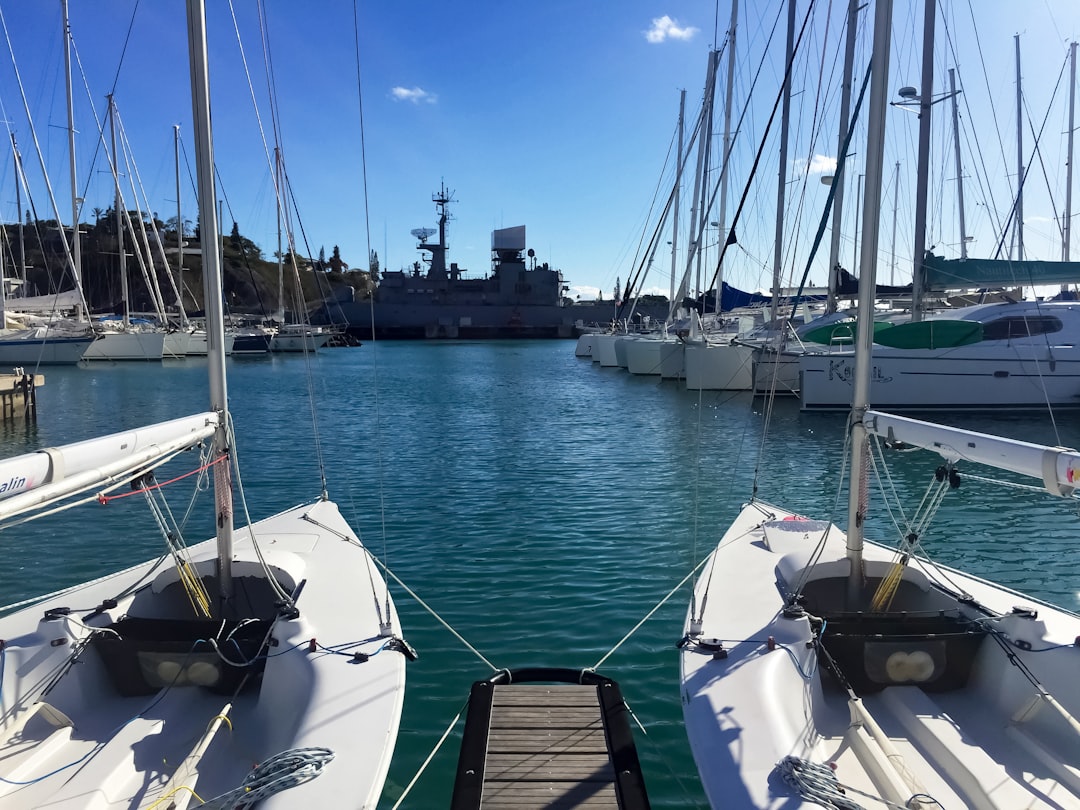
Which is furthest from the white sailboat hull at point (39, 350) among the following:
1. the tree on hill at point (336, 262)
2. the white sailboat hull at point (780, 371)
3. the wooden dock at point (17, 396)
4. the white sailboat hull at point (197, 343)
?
the tree on hill at point (336, 262)

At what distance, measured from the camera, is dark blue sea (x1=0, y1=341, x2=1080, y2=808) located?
5980mm

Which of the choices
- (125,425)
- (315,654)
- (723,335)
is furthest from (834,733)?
(723,335)

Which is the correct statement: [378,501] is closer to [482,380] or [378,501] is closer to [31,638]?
[31,638]

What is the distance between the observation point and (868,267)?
15.7 ft

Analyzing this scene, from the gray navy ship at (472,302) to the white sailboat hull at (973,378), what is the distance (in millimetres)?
65384

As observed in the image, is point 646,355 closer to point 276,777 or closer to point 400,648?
point 400,648

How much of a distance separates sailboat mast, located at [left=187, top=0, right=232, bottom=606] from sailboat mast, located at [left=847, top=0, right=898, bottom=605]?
4088mm

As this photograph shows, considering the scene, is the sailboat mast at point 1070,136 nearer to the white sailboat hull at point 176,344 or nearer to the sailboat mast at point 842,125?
the sailboat mast at point 842,125

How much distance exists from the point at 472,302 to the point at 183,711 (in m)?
84.5

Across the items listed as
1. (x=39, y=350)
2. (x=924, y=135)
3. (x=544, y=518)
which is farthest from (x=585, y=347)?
(x=544, y=518)

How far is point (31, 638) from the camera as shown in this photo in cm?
409

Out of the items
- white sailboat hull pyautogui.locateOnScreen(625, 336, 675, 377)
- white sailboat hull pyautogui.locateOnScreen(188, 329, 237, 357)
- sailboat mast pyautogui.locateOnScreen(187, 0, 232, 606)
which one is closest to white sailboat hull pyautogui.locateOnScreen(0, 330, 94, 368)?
white sailboat hull pyautogui.locateOnScreen(188, 329, 237, 357)

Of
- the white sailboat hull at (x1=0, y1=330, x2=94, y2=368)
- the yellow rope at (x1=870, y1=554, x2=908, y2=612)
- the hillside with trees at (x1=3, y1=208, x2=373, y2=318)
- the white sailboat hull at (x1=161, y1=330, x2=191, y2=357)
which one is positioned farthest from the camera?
the hillside with trees at (x1=3, y1=208, x2=373, y2=318)

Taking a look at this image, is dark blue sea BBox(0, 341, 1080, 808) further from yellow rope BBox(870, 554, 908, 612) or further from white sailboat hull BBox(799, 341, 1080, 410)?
white sailboat hull BBox(799, 341, 1080, 410)
